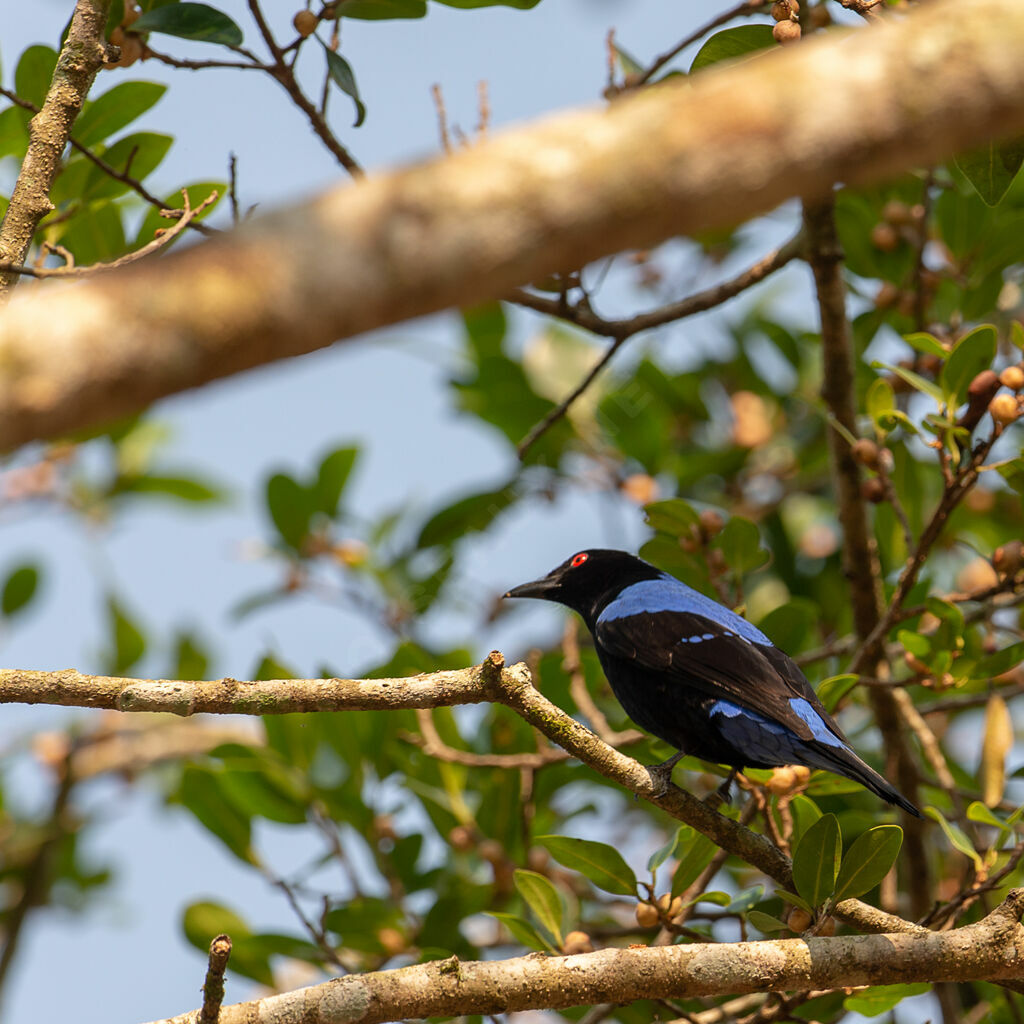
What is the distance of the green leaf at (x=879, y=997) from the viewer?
294cm

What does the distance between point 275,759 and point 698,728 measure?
1784mm

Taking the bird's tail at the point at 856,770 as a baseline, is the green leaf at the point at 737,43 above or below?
above

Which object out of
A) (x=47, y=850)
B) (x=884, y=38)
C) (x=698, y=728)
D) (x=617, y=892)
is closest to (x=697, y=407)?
(x=698, y=728)

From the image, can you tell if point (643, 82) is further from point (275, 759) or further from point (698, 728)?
point (275, 759)

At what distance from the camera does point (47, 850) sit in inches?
211

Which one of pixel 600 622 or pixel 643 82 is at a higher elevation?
pixel 643 82

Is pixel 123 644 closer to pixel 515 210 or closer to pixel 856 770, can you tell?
pixel 856 770

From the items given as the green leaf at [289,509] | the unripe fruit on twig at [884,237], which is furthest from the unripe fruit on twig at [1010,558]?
the green leaf at [289,509]

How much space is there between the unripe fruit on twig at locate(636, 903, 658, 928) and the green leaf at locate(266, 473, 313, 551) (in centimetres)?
307

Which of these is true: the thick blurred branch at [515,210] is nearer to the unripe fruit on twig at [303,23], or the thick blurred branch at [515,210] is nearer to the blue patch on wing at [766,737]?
the blue patch on wing at [766,737]

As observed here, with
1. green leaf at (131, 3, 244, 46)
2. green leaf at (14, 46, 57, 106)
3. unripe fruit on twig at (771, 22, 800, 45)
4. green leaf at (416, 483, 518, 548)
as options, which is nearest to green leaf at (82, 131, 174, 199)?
green leaf at (14, 46, 57, 106)

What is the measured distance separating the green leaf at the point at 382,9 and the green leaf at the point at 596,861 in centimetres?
252

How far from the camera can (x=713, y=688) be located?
3457mm

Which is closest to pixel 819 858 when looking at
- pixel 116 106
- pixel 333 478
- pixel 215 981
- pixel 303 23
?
pixel 215 981
